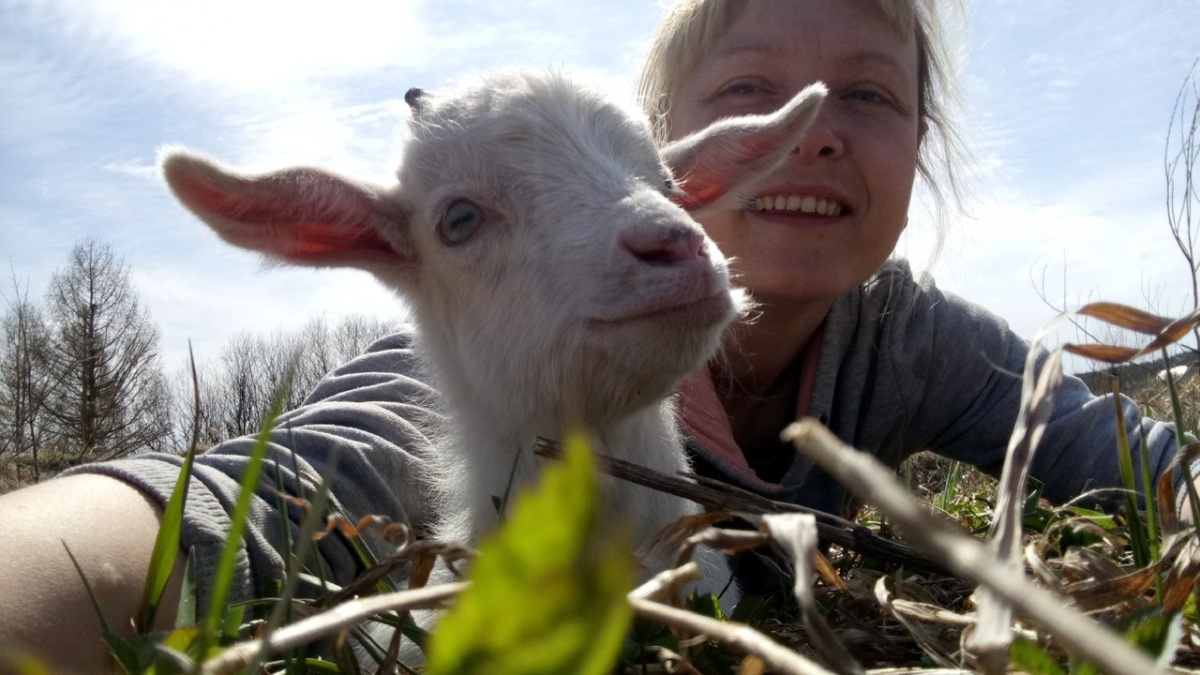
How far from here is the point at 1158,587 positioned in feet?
3.84

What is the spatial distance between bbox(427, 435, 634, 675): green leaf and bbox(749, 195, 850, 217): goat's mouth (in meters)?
3.40

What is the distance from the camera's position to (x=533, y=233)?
2.44 meters

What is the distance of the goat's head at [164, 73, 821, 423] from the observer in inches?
83.1

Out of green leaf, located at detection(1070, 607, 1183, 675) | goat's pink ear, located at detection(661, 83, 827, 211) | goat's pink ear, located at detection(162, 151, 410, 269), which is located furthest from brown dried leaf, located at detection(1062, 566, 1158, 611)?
goat's pink ear, located at detection(162, 151, 410, 269)

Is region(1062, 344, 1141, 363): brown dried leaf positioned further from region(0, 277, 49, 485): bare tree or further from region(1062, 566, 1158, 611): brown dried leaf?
region(0, 277, 49, 485): bare tree

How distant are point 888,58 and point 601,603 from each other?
3.87 meters

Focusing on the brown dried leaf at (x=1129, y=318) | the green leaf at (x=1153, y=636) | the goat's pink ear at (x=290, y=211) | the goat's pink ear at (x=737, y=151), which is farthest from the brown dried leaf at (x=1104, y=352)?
the goat's pink ear at (x=290, y=211)

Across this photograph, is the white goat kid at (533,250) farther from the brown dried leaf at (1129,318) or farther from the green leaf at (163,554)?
the green leaf at (163,554)

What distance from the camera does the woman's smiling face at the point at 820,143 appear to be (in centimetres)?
366

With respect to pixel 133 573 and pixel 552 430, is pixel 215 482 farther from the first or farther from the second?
pixel 552 430

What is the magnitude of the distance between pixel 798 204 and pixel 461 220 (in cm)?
166

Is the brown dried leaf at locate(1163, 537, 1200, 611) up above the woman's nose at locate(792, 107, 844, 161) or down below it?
below

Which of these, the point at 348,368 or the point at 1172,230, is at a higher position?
the point at 1172,230

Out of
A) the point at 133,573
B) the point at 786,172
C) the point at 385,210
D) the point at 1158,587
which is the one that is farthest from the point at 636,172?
the point at 1158,587
